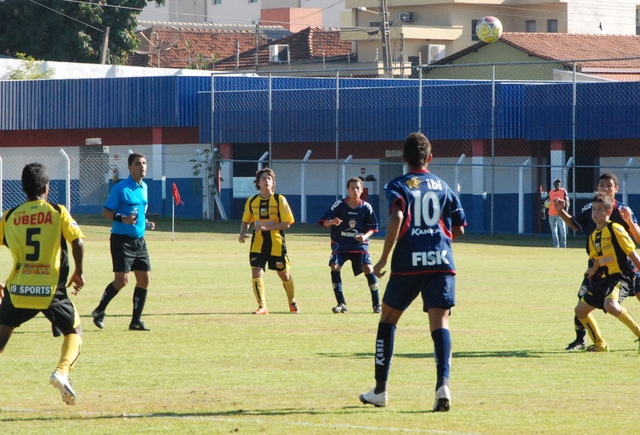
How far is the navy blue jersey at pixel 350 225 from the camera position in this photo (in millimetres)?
15125

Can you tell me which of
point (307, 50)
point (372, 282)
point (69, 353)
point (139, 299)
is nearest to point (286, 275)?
point (372, 282)

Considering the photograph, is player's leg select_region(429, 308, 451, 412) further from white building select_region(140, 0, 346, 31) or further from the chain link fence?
Answer: white building select_region(140, 0, 346, 31)

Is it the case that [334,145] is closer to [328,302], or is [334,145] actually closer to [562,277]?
[562,277]

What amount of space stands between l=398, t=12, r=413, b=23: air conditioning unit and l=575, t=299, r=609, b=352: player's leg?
53.6 m

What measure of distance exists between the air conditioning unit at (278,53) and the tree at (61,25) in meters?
8.35

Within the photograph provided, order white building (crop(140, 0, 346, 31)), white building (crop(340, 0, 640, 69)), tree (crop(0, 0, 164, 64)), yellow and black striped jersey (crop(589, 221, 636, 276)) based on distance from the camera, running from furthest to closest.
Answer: white building (crop(140, 0, 346, 31)) < white building (crop(340, 0, 640, 69)) < tree (crop(0, 0, 164, 64)) < yellow and black striped jersey (crop(589, 221, 636, 276))

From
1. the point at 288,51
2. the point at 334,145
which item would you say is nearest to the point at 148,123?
the point at 334,145

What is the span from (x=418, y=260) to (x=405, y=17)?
5696cm

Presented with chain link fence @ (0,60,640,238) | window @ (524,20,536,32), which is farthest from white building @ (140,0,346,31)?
chain link fence @ (0,60,640,238)

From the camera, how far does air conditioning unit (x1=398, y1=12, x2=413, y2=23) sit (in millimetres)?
63284

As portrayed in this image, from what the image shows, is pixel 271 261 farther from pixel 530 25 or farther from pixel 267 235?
pixel 530 25

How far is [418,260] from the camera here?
7.90 metres

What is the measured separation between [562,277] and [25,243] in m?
14.3

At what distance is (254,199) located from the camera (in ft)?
48.0
